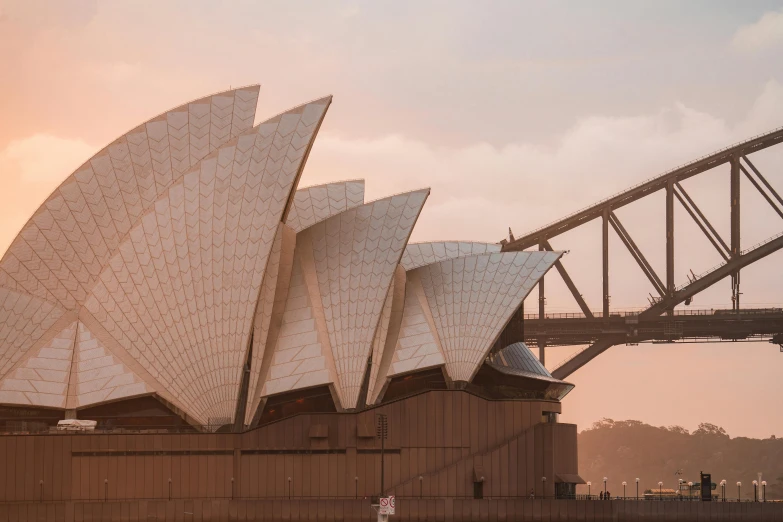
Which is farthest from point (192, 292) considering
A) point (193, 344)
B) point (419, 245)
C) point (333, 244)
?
point (419, 245)

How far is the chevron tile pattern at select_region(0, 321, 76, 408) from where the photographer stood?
8294 centimetres

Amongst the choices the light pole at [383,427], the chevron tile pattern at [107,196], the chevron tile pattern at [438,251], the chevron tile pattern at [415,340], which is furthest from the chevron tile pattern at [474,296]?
the chevron tile pattern at [107,196]

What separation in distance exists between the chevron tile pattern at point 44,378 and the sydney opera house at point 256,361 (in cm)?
9

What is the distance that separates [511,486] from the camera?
83.8 m

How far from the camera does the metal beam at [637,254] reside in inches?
5492

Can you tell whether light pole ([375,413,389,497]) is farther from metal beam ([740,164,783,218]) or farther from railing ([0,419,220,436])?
metal beam ([740,164,783,218])

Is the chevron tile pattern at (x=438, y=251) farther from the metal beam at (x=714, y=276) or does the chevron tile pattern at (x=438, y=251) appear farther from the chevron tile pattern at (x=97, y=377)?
the metal beam at (x=714, y=276)

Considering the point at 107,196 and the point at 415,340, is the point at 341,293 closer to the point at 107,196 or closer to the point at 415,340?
the point at 415,340

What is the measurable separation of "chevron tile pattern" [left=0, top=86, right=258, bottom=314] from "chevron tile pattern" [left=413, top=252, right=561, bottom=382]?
16132 mm

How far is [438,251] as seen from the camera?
99000 millimetres

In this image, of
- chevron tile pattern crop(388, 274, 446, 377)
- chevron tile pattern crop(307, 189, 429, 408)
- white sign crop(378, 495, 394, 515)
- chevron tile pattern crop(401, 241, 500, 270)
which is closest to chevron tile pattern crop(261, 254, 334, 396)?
chevron tile pattern crop(307, 189, 429, 408)

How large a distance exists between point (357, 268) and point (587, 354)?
6096cm

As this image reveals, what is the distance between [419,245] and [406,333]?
1377 cm

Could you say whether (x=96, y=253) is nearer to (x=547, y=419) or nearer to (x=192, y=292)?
(x=192, y=292)
